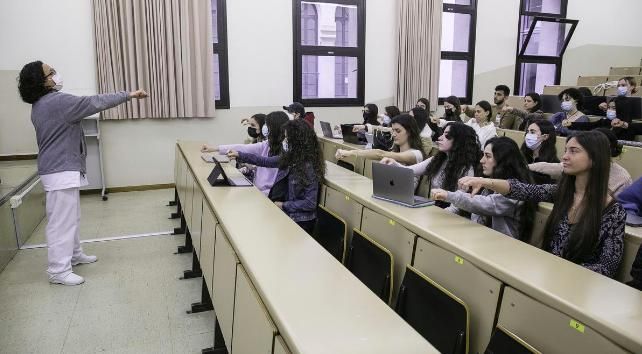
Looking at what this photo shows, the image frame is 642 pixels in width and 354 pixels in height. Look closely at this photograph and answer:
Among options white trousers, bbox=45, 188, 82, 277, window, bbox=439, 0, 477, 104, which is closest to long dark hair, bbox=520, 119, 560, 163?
white trousers, bbox=45, 188, 82, 277

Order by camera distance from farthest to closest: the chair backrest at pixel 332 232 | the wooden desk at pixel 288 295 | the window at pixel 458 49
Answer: the window at pixel 458 49 → the chair backrest at pixel 332 232 → the wooden desk at pixel 288 295

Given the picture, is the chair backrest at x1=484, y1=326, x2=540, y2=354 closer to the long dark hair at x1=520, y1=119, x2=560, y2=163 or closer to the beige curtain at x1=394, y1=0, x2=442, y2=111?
the long dark hair at x1=520, y1=119, x2=560, y2=163

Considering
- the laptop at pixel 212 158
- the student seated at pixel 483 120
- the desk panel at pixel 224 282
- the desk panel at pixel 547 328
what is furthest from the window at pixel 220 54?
the desk panel at pixel 547 328

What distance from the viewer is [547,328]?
A: 1.35 m

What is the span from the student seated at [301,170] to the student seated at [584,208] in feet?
3.64

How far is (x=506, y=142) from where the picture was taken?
2.36 m

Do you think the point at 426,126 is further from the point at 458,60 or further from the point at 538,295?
the point at 538,295

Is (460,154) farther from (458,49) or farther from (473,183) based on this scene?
(458,49)

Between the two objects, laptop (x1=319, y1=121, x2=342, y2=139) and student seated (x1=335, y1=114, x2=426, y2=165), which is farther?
laptop (x1=319, y1=121, x2=342, y2=139)

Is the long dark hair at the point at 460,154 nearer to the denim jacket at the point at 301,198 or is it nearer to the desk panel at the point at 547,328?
the denim jacket at the point at 301,198

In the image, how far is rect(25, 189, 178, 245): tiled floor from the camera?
14.5 ft

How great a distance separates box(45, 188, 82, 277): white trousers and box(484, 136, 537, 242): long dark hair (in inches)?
109

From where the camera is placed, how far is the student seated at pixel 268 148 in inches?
132

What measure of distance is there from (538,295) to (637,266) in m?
0.58
